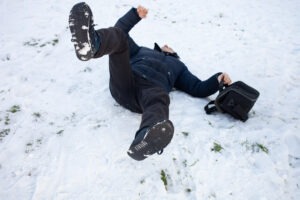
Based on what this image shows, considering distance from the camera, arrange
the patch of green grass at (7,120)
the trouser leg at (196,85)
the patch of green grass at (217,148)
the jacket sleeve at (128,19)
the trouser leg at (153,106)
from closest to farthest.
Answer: the trouser leg at (153,106) → the patch of green grass at (217,148) → the patch of green grass at (7,120) → the jacket sleeve at (128,19) → the trouser leg at (196,85)

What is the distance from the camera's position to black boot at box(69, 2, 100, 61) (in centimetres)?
213

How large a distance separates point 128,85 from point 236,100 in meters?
1.24

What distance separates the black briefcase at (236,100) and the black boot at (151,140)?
1191mm

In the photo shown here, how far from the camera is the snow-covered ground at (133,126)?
7.88ft

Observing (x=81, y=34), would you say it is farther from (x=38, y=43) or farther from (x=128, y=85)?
(x=38, y=43)

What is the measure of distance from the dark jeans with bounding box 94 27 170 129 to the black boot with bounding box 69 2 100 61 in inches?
2.8

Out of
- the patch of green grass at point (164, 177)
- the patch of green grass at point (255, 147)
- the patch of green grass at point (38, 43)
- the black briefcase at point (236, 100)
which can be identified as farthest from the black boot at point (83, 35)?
the patch of green grass at point (38, 43)

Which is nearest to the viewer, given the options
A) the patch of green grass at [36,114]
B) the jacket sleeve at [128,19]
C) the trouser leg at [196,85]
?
the patch of green grass at [36,114]

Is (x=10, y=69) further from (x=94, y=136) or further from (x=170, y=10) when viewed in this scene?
(x=170, y=10)

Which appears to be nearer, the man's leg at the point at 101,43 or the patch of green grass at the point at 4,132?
the man's leg at the point at 101,43

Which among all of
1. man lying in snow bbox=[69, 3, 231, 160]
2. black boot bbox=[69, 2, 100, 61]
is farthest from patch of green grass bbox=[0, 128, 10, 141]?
black boot bbox=[69, 2, 100, 61]

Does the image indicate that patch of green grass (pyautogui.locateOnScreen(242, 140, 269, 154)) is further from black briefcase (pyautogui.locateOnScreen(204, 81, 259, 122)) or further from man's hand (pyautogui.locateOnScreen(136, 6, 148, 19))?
man's hand (pyautogui.locateOnScreen(136, 6, 148, 19))

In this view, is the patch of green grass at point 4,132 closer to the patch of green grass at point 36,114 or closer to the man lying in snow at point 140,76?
the patch of green grass at point 36,114

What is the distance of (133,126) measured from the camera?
2.99 meters
